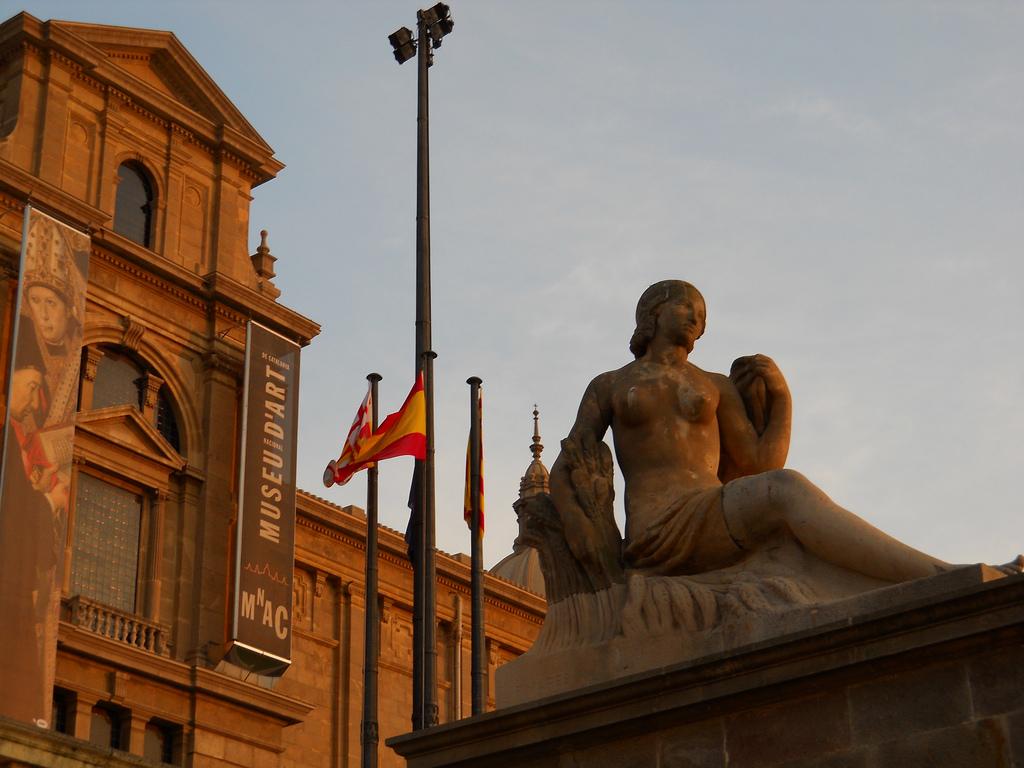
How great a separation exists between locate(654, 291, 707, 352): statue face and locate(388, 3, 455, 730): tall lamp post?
8.14m

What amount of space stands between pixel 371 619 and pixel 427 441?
510 centimetres

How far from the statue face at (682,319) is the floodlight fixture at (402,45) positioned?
12.4 m

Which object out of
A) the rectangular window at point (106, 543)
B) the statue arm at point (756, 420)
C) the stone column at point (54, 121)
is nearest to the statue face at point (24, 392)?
the rectangular window at point (106, 543)

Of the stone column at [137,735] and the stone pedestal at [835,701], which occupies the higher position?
the stone column at [137,735]

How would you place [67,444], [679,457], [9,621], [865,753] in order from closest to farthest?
[865,753]
[679,457]
[9,621]
[67,444]

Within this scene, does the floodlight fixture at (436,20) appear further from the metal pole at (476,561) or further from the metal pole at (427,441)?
the metal pole at (476,561)

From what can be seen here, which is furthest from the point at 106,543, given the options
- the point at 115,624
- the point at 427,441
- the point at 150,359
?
the point at 427,441

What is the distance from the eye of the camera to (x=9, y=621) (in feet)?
97.3

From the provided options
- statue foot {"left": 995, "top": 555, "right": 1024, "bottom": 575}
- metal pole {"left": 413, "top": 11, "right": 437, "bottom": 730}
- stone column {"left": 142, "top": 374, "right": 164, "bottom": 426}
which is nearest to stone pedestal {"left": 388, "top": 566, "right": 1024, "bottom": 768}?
statue foot {"left": 995, "top": 555, "right": 1024, "bottom": 575}

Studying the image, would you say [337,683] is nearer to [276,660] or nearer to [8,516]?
[276,660]

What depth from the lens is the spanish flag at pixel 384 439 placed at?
22.5 m

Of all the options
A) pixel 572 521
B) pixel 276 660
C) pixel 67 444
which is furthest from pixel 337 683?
pixel 572 521

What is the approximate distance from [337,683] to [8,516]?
15.3 meters

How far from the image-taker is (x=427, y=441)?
2042cm
